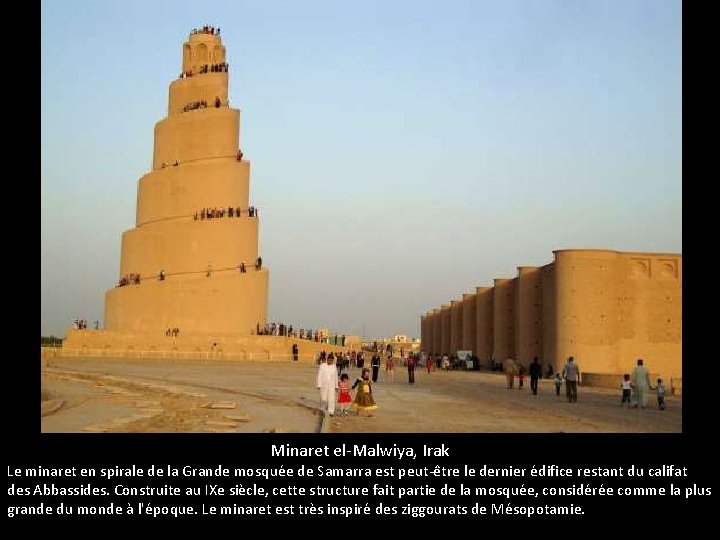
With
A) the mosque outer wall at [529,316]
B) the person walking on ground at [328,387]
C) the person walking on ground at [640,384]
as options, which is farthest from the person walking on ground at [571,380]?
the mosque outer wall at [529,316]

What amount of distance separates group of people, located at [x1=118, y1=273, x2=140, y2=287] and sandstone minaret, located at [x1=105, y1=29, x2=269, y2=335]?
0.20 ft

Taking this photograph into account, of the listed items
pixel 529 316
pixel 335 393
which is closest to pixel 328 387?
pixel 335 393

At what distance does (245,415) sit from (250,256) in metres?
30.2

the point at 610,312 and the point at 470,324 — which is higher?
the point at 610,312

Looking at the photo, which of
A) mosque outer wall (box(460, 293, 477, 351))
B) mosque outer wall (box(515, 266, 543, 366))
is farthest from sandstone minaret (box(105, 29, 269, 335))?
mosque outer wall (box(460, 293, 477, 351))

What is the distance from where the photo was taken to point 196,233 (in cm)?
4225

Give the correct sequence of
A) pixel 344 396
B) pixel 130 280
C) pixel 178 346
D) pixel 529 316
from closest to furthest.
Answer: pixel 344 396 < pixel 178 346 < pixel 529 316 < pixel 130 280

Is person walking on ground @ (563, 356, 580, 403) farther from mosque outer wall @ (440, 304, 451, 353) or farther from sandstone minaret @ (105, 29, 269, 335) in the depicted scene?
mosque outer wall @ (440, 304, 451, 353)

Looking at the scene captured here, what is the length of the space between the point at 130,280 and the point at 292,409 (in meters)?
31.9

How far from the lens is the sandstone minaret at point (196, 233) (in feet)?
138

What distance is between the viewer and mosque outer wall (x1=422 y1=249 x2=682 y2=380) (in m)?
33.2

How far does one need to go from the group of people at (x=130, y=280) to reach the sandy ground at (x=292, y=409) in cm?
2107

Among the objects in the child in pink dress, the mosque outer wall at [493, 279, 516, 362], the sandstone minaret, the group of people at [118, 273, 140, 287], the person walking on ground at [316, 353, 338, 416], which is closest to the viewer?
the person walking on ground at [316, 353, 338, 416]

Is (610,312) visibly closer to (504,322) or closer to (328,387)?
(504,322)
